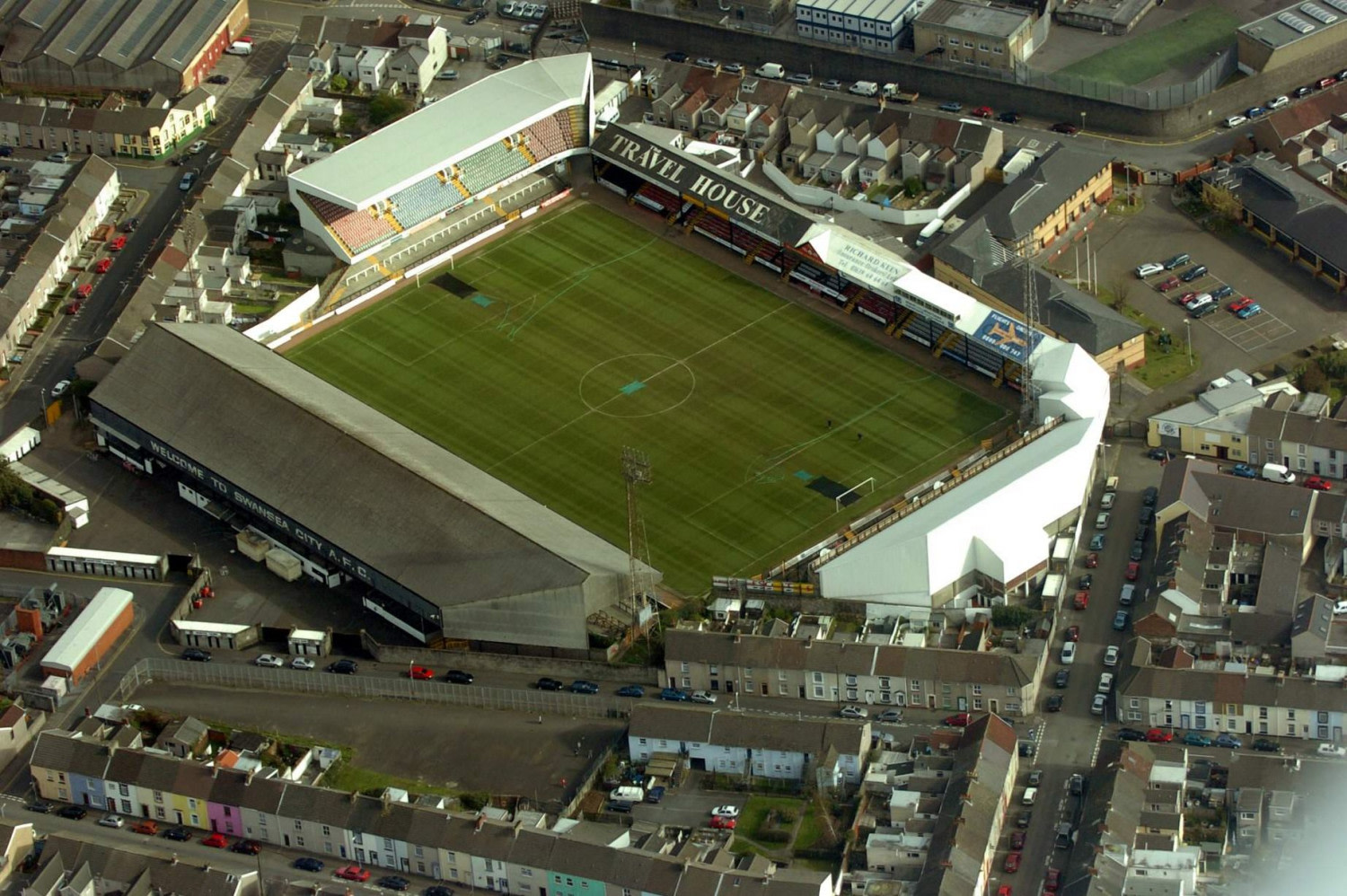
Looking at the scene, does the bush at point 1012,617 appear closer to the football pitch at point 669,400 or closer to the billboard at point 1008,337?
the football pitch at point 669,400

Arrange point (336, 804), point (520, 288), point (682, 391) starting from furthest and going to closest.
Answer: point (520, 288)
point (682, 391)
point (336, 804)

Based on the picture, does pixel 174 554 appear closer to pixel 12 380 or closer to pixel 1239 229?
pixel 12 380

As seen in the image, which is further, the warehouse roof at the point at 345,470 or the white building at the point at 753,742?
the warehouse roof at the point at 345,470

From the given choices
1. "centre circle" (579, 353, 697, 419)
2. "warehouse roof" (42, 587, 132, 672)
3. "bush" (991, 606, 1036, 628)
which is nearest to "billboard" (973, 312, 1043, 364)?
"centre circle" (579, 353, 697, 419)

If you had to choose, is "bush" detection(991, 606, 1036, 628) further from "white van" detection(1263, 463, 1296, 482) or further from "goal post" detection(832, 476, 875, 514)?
"white van" detection(1263, 463, 1296, 482)

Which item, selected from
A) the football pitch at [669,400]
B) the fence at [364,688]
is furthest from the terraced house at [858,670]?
the football pitch at [669,400]

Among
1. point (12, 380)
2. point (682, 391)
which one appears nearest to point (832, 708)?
point (682, 391)
